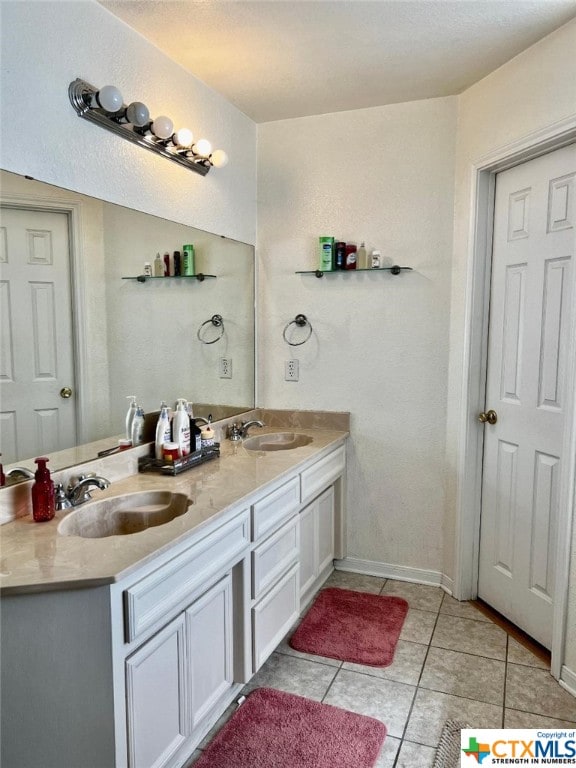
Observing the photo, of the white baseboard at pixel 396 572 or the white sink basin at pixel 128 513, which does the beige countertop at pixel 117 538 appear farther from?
the white baseboard at pixel 396 572

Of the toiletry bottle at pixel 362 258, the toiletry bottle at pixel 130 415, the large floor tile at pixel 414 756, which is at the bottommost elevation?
the large floor tile at pixel 414 756

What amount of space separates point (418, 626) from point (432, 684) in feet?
1.36

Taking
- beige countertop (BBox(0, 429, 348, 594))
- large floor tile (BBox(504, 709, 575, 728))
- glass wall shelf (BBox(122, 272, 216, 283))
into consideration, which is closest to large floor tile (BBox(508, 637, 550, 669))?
large floor tile (BBox(504, 709, 575, 728))

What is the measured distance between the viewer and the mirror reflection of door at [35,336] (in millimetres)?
1575

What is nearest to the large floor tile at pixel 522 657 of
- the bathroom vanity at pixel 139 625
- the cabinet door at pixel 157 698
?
the bathroom vanity at pixel 139 625

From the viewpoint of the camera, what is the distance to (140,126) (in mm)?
1993

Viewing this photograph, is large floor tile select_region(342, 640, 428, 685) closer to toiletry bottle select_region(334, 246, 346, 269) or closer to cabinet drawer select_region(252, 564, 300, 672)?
cabinet drawer select_region(252, 564, 300, 672)

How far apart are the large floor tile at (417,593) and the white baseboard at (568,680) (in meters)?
0.64

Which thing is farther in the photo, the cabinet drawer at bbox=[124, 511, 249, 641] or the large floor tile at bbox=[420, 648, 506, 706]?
the large floor tile at bbox=[420, 648, 506, 706]

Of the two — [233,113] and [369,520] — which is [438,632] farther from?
[233,113]

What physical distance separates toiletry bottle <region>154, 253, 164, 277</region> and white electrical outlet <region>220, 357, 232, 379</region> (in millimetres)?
617

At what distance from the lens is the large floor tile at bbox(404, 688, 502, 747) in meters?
1.81

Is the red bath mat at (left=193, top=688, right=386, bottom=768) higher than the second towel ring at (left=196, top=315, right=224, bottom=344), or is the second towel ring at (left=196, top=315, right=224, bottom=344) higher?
the second towel ring at (left=196, top=315, right=224, bottom=344)

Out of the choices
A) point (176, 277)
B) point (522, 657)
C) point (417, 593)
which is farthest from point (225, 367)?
point (522, 657)
